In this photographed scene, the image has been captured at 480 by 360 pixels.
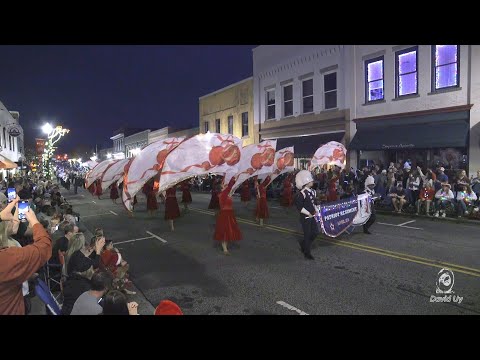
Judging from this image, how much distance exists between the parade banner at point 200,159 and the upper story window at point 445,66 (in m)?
11.7

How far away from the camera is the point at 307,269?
26.2 feet

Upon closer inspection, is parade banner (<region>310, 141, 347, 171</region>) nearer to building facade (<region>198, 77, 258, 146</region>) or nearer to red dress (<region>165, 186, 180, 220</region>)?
red dress (<region>165, 186, 180, 220</region>)

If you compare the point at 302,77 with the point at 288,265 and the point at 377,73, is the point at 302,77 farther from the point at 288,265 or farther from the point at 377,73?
the point at 288,265

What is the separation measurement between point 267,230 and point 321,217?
3077 millimetres

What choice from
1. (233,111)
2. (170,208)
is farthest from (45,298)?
(233,111)

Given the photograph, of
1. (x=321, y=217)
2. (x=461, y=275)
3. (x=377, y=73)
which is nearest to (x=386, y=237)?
(x=321, y=217)

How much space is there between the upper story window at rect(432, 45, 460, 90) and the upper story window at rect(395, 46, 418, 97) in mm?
975

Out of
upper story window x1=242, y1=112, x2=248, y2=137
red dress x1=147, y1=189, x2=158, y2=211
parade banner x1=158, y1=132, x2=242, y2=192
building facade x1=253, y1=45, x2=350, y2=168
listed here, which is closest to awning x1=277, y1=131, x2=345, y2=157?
building facade x1=253, y1=45, x2=350, y2=168

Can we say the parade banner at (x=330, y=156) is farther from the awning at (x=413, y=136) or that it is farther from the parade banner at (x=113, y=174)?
the parade banner at (x=113, y=174)

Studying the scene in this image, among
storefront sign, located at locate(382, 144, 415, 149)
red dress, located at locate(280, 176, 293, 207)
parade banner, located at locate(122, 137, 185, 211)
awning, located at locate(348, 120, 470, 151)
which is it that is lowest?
red dress, located at locate(280, 176, 293, 207)

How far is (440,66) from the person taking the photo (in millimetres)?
17297

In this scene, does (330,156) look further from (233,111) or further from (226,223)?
(233,111)

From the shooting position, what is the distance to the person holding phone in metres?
3.11

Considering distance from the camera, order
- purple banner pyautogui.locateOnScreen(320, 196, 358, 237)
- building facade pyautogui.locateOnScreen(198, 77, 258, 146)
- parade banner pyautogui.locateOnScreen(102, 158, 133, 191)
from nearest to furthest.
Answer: purple banner pyautogui.locateOnScreen(320, 196, 358, 237) < parade banner pyautogui.locateOnScreen(102, 158, 133, 191) < building facade pyautogui.locateOnScreen(198, 77, 258, 146)
